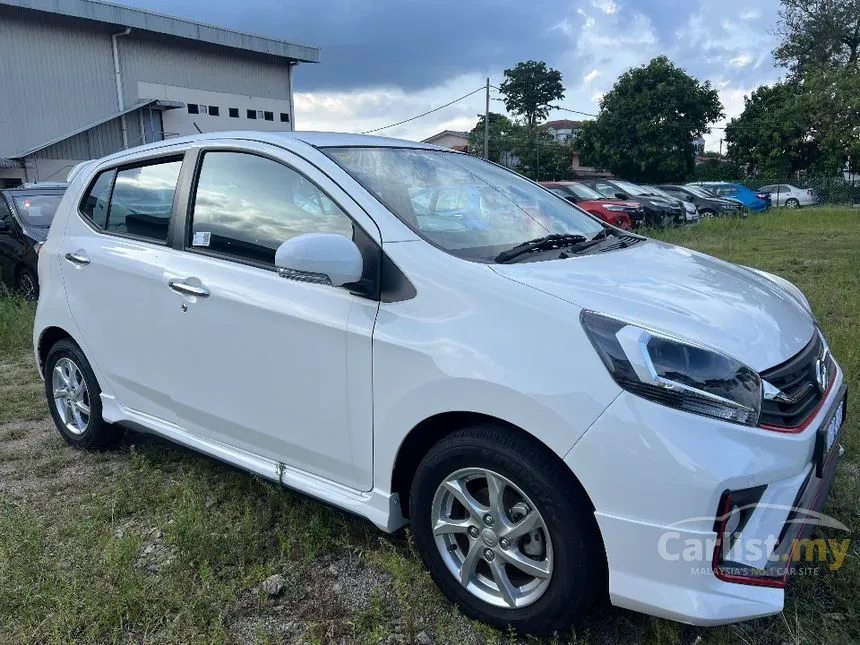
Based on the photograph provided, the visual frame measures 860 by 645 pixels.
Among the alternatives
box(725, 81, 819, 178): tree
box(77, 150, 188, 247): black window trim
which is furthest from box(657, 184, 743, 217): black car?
box(77, 150, 188, 247): black window trim

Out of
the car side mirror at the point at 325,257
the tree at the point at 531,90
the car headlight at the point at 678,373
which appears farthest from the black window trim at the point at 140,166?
the tree at the point at 531,90

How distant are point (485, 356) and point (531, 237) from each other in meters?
0.85

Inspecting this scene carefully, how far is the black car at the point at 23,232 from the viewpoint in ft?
27.1

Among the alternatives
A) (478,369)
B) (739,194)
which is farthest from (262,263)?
(739,194)

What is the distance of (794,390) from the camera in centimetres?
212

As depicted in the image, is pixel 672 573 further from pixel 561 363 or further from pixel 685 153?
pixel 685 153

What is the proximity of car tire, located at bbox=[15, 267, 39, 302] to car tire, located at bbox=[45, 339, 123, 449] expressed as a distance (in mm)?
4849

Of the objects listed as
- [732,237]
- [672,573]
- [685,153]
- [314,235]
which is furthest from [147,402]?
[685,153]

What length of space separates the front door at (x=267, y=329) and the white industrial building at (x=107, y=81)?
72.3ft

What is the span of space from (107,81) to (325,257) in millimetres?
27693

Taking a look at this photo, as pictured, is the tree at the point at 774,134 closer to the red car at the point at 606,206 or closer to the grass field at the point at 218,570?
the red car at the point at 606,206

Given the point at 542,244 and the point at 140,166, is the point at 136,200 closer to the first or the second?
the point at 140,166

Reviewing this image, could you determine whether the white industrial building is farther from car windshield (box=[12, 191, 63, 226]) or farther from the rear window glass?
the rear window glass

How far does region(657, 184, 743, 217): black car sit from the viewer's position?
21.8m
